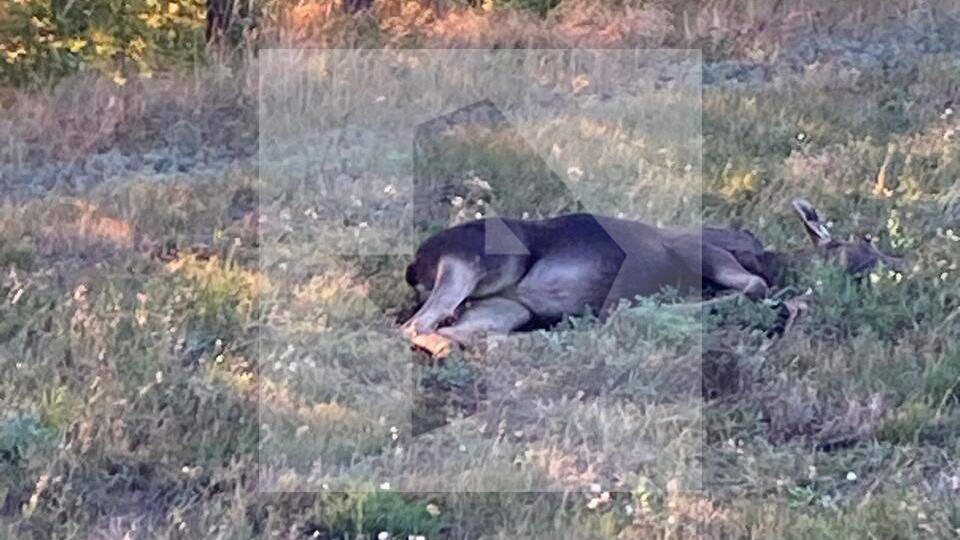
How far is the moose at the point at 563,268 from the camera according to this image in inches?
242

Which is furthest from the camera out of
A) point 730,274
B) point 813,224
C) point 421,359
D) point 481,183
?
point 481,183

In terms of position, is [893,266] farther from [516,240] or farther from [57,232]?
[57,232]

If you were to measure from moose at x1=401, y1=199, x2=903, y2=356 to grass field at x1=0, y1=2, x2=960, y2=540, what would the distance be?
17 centimetres

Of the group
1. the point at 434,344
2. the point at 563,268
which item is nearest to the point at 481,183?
the point at 563,268

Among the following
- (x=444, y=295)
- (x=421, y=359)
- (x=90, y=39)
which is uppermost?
(x=90, y=39)

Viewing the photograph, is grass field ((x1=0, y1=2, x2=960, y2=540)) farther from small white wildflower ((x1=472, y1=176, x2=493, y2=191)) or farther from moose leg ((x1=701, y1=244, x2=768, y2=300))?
moose leg ((x1=701, y1=244, x2=768, y2=300))

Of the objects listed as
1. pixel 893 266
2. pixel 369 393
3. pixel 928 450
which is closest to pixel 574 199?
pixel 893 266

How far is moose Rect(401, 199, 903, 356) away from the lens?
20.2 feet

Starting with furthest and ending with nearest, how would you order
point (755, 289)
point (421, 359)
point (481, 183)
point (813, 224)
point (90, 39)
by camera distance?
point (90, 39) → point (481, 183) → point (813, 224) → point (755, 289) → point (421, 359)

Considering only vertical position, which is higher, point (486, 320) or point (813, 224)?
point (813, 224)

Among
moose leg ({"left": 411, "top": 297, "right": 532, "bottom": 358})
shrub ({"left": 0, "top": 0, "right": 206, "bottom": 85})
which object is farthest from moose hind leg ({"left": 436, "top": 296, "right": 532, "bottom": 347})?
shrub ({"left": 0, "top": 0, "right": 206, "bottom": 85})

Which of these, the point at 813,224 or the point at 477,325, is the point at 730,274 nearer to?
the point at 813,224

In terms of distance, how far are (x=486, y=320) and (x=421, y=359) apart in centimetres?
37

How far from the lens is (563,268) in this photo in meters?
6.32
